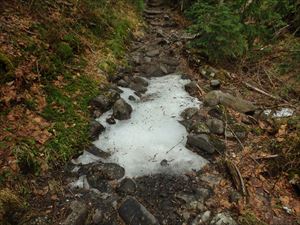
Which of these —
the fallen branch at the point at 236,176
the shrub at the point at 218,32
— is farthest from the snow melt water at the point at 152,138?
the shrub at the point at 218,32

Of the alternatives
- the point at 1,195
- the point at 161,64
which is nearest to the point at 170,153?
the point at 1,195

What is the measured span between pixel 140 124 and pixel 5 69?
2.79m

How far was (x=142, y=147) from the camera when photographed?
5.29 metres

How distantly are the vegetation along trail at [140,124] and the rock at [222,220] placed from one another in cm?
1

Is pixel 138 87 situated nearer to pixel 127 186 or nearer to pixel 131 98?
pixel 131 98

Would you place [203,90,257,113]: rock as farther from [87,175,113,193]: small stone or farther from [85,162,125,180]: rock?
[87,175,113,193]: small stone

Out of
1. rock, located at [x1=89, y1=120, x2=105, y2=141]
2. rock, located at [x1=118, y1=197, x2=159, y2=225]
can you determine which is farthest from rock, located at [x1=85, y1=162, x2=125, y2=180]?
rock, located at [x1=89, y1=120, x2=105, y2=141]

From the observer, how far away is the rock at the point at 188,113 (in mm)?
6242

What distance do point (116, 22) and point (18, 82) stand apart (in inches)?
222

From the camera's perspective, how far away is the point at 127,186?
172 inches

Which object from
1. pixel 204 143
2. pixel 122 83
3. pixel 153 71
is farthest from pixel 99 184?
pixel 153 71

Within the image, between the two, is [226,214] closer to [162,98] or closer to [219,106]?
[219,106]

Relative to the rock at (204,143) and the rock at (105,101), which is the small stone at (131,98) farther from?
the rock at (204,143)

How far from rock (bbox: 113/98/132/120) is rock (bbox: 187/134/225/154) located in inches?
58.6
